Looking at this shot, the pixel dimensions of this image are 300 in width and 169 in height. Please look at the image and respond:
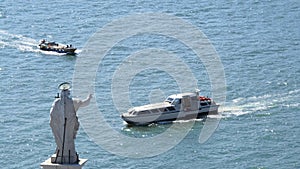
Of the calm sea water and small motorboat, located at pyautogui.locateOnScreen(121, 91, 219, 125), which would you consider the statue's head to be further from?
small motorboat, located at pyautogui.locateOnScreen(121, 91, 219, 125)

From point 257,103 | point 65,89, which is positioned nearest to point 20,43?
point 257,103

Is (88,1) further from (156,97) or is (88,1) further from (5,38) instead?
(156,97)

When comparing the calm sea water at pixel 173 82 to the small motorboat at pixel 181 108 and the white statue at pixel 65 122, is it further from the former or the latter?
the white statue at pixel 65 122

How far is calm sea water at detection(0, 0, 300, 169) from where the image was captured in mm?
72188

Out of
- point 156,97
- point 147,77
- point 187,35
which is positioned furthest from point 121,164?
point 187,35

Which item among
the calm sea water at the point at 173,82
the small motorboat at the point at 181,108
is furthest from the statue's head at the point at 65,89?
the small motorboat at the point at 181,108

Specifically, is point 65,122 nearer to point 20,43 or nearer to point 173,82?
point 173,82

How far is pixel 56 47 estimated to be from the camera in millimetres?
107375

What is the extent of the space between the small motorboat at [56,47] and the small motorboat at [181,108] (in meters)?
22.3

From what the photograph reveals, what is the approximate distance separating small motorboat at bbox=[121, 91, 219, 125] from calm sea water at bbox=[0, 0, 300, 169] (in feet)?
3.96

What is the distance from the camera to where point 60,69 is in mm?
100438

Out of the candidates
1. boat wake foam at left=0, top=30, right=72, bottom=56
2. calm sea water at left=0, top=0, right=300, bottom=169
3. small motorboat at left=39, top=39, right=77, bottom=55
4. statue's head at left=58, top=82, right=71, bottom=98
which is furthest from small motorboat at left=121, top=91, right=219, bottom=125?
statue's head at left=58, top=82, right=71, bottom=98

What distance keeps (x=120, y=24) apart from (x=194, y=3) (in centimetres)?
1390

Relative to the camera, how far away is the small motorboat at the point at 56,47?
105m
